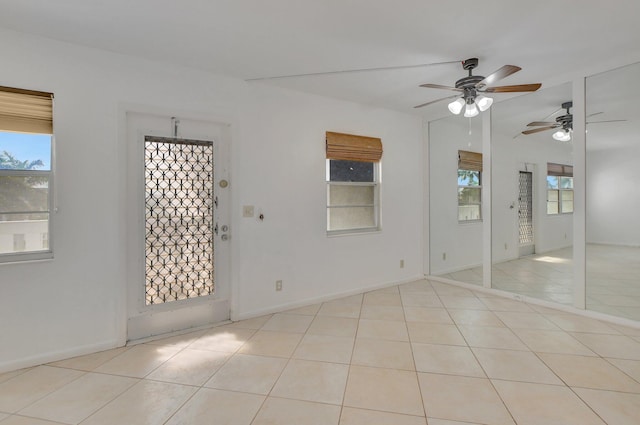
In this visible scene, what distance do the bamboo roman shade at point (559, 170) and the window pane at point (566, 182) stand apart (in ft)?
0.14

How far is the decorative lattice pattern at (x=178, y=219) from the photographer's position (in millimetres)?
2709

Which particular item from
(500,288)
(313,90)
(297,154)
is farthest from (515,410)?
(313,90)

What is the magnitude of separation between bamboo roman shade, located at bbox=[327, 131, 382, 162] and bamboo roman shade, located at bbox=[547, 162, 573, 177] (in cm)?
207

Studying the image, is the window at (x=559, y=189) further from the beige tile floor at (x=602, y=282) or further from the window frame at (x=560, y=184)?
the beige tile floor at (x=602, y=282)

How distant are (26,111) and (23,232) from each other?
0.92 m

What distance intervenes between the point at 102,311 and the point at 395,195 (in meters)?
3.60

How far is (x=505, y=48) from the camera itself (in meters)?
2.49

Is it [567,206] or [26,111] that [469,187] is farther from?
[26,111]

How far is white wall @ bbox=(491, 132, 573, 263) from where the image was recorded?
3752mm

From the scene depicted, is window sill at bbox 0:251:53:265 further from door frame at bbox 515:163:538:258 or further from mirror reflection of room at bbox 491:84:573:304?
door frame at bbox 515:163:538:258

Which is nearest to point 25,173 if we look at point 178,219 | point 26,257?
point 26,257

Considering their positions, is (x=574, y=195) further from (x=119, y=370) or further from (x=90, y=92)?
(x=90, y=92)

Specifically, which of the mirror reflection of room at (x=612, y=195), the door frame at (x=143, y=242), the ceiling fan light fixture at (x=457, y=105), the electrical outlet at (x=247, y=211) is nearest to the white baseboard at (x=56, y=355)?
the door frame at (x=143, y=242)

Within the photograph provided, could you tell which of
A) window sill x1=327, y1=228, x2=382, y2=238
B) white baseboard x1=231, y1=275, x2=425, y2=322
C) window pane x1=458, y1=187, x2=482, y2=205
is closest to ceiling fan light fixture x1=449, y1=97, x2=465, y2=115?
window sill x1=327, y1=228, x2=382, y2=238
